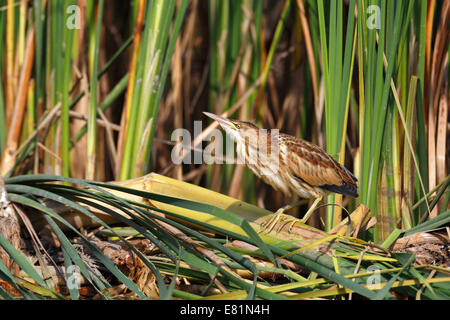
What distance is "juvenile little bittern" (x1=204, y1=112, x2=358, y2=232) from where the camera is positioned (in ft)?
5.63

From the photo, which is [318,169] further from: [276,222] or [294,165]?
[276,222]

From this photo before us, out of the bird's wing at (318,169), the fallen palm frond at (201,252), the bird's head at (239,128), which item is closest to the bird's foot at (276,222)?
the fallen palm frond at (201,252)

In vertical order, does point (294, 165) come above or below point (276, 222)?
above

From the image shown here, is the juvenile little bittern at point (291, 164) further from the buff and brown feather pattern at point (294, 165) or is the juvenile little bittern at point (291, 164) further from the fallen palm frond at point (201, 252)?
the fallen palm frond at point (201, 252)

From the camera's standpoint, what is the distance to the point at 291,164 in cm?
181

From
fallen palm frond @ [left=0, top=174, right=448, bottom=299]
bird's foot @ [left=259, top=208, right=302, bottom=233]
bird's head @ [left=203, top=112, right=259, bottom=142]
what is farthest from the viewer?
bird's head @ [left=203, top=112, right=259, bottom=142]

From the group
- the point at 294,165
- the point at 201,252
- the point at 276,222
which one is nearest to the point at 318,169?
the point at 294,165

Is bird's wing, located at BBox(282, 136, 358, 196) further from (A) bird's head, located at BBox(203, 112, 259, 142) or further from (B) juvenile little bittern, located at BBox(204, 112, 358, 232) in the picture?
(A) bird's head, located at BBox(203, 112, 259, 142)

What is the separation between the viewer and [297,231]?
1.58 metres

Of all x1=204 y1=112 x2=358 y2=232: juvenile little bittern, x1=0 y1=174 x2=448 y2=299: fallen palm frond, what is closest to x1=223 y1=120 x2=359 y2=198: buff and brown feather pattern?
x1=204 y1=112 x2=358 y2=232: juvenile little bittern

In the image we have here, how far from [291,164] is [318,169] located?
0.33 ft

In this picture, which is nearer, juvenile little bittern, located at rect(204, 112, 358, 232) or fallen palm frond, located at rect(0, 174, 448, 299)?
fallen palm frond, located at rect(0, 174, 448, 299)
